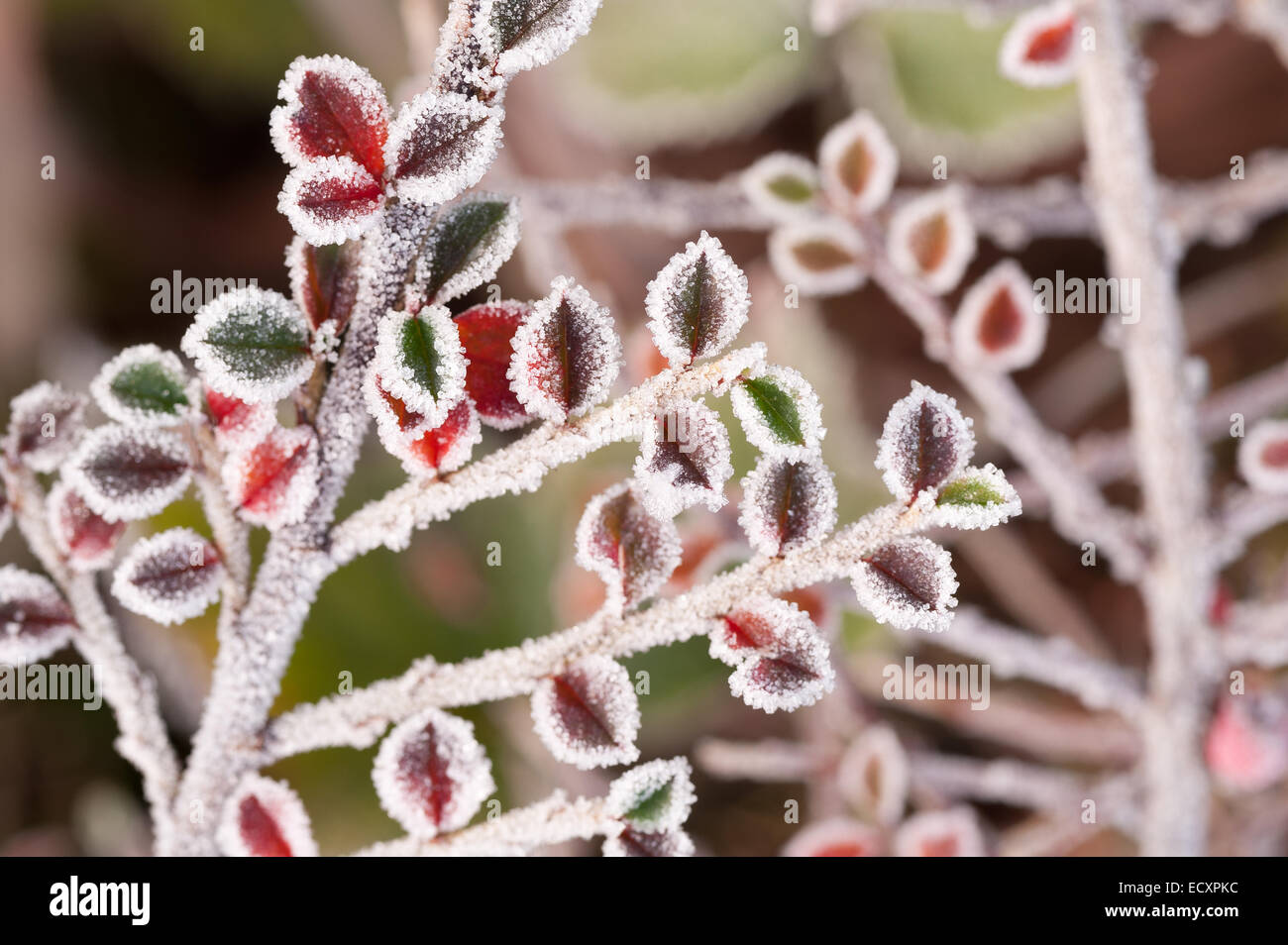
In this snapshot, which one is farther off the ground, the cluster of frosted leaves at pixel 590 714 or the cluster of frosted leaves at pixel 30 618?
the cluster of frosted leaves at pixel 30 618

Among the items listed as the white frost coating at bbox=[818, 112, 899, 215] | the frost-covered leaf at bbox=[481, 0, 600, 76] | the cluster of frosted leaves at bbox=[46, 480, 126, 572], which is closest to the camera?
the frost-covered leaf at bbox=[481, 0, 600, 76]

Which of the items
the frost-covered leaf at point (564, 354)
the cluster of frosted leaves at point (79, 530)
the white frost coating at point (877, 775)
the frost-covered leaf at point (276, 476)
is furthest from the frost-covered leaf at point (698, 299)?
the white frost coating at point (877, 775)

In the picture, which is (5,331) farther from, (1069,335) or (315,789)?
(1069,335)

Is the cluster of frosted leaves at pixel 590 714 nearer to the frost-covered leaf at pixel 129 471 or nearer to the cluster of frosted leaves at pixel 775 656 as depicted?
the cluster of frosted leaves at pixel 775 656

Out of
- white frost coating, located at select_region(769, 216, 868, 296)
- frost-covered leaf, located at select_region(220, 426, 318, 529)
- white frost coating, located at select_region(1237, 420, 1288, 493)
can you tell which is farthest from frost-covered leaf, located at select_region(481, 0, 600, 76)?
white frost coating, located at select_region(1237, 420, 1288, 493)

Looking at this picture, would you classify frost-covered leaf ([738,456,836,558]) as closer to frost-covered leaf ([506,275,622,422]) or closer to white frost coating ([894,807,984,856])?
frost-covered leaf ([506,275,622,422])

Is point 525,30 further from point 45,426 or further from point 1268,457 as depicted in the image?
point 1268,457
